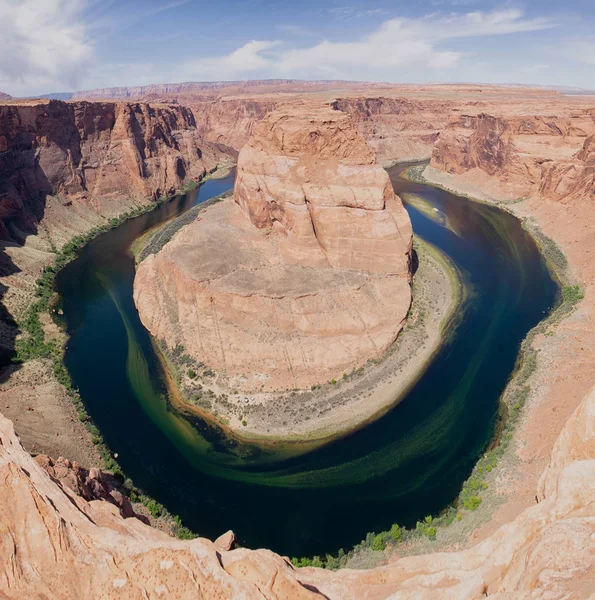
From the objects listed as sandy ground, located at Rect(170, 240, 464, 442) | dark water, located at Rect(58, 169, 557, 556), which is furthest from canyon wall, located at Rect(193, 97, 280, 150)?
sandy ground, located at Rect(170, 240, 464, 442)

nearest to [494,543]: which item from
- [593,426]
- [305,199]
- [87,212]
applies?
[593,426]

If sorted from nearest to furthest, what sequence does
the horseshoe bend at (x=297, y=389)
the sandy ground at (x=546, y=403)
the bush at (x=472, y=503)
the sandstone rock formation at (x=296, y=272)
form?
the horseshoe bend at (x=297, y=389)
the sandy ground at (x=546, y=403)
the bush at (x=472, y=503)
the sandstone rock formation at (x=296, y=272)

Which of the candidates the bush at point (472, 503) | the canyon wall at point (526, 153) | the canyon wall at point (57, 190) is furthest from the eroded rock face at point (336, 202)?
the canyon wall at point (526, 153)

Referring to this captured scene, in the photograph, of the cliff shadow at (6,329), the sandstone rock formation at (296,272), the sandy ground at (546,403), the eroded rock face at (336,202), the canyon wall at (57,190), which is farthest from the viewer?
the eroded rock face at (336,202)

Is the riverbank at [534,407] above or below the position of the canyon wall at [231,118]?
below

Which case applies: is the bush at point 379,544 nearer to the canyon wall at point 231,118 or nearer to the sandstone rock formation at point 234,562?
the sandstone rock formation at point 234,562

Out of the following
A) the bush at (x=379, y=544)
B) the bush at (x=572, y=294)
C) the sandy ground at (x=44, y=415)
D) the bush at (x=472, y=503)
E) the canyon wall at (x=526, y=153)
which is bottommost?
the bush at (x=379, y=544)

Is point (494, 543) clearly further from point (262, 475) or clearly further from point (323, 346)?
point (323, 346)
